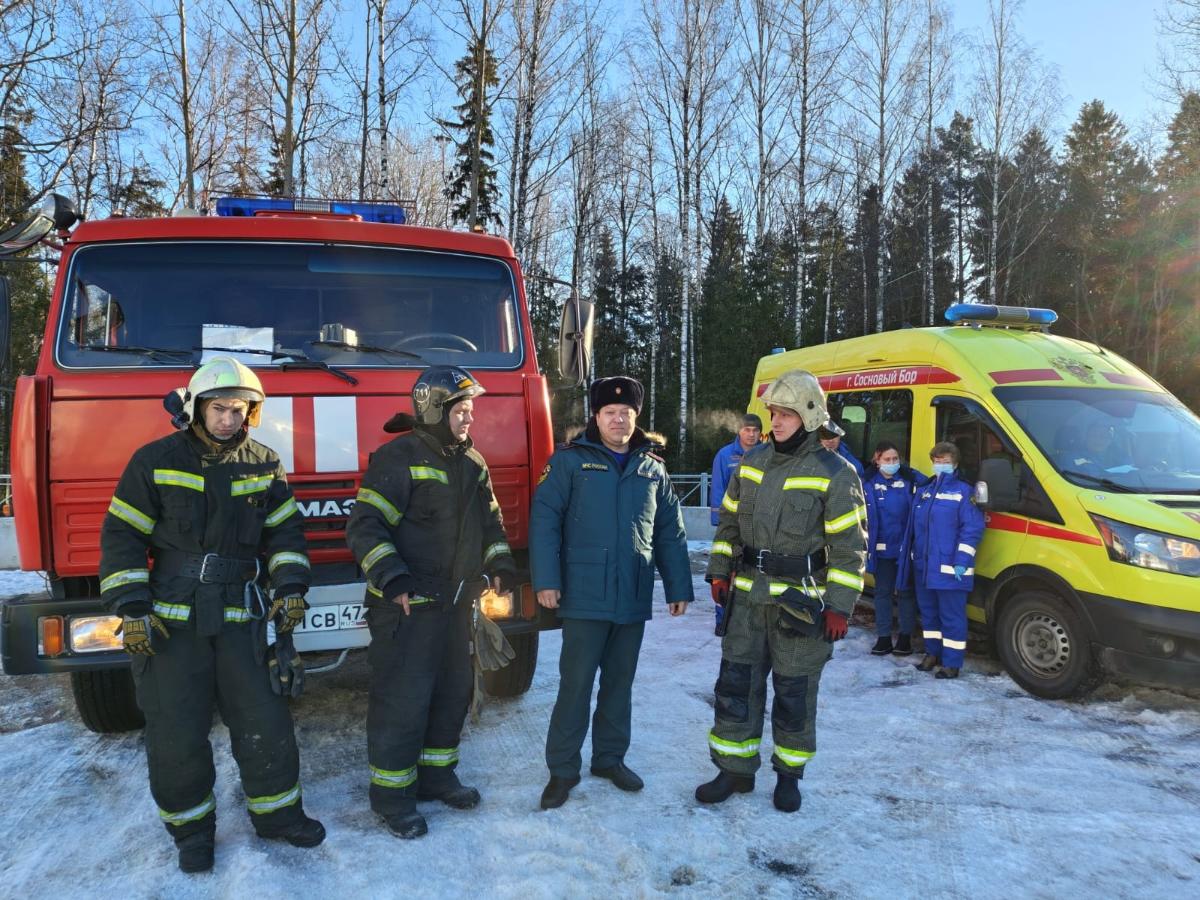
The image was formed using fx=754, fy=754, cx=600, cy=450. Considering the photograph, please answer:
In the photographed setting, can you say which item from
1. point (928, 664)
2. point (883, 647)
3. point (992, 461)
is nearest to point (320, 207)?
point (992, 461)

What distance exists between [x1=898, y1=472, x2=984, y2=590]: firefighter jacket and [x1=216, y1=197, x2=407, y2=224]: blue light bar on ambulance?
4252 mm

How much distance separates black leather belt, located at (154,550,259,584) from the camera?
9.31 feet

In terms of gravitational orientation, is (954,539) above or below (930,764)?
above

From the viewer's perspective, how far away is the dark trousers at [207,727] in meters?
2.81

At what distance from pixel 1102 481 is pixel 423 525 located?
4.28 metres

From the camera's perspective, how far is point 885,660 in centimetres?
564

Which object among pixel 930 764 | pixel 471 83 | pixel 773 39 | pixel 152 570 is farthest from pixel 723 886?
pixel 773 39

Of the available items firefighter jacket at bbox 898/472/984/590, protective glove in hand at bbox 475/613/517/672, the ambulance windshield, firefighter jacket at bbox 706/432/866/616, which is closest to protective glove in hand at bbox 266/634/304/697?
protective glove in hand at bbox 475/613/517/672

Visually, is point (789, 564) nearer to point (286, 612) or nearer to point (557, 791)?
point (557, 791)

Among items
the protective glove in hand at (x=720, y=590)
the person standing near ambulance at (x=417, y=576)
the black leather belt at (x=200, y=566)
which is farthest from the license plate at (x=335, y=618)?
the protective glove in hand at (x=720, y=590)

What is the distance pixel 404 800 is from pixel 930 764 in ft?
8.52

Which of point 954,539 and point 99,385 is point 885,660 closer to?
point 954,539

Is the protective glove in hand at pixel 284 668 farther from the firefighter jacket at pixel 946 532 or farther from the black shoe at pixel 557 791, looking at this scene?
the firefighter jacket at pixel 946 532

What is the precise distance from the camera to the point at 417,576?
3.17 m
